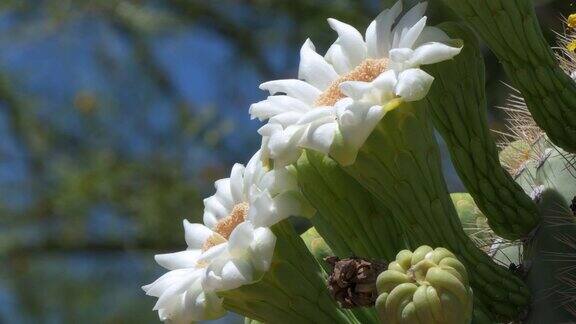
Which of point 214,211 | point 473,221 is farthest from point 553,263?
point 214,211

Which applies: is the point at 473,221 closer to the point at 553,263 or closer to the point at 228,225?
the point at 553,263

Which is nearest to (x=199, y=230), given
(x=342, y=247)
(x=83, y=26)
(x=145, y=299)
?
(x=342, y=247)

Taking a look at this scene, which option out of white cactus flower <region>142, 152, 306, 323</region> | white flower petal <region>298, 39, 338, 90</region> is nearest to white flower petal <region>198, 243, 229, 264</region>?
white cactus flower <region>142, 152, 306, 323</region>

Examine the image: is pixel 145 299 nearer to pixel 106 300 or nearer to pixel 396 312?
pixel 106 300

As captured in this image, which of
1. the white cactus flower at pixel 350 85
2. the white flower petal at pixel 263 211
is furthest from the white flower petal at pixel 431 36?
the white flower petal at pixel 263 211

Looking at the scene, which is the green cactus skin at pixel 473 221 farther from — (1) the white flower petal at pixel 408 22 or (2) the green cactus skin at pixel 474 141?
(1) the white flower petal at pixel 408 22

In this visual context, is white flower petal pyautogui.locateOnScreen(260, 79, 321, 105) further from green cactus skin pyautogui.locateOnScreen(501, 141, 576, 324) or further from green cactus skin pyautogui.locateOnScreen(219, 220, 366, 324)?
green cactus skin pyautogui.locateOnScreen(501, 141, 576, 324)
